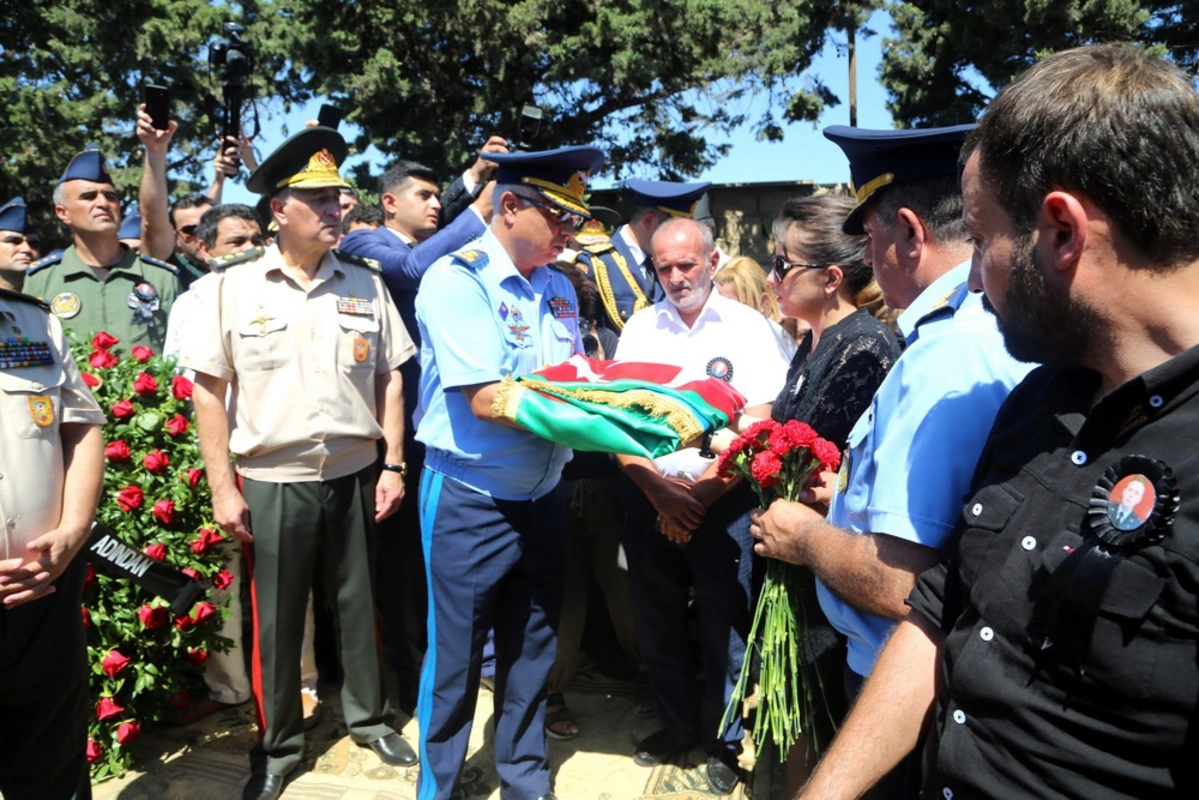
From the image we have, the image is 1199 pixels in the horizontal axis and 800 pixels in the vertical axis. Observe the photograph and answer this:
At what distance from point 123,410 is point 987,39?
1544 cm

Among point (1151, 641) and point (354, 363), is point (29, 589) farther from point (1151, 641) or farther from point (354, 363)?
point (1151, 641)

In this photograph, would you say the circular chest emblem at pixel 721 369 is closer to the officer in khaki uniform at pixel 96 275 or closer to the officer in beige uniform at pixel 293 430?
the officer in beige uniform at pixel 293 430

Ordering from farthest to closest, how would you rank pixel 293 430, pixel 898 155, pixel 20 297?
pixel 293 430
pixel 20 297
pixel 898 155

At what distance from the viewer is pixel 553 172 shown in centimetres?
328

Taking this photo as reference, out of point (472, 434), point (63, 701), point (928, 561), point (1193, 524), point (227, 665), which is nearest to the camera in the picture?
point (1193, 524)

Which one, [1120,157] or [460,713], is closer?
[1120,157]

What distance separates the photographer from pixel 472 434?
3188 mm

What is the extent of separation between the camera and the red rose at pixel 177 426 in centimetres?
391

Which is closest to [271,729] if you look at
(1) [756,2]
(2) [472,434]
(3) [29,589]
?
(3) [29,589]

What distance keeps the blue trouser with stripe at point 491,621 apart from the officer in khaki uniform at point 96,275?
2.59m

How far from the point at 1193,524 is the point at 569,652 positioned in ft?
11.5

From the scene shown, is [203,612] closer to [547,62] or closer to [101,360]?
[101,360]

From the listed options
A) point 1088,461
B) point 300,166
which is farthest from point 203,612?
point 1088,461

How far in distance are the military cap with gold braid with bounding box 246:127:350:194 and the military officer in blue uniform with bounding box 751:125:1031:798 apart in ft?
7.33
